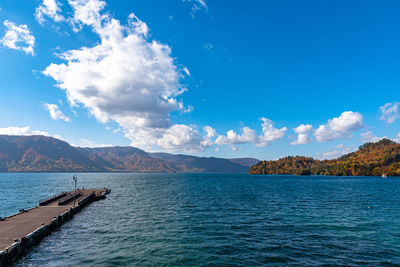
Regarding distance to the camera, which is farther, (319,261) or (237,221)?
(237,221)

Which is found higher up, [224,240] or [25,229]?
[25,229]

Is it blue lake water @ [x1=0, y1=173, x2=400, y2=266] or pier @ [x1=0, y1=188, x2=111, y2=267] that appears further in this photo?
pier @ [x1=0, y1=188, x2=111, y2=267]

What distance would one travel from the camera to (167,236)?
1264 inches

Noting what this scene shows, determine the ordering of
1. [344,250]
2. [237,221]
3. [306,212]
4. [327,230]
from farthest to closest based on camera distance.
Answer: [306,212]
[237,221]
[327,230]
[344,250]

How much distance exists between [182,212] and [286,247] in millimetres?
27485

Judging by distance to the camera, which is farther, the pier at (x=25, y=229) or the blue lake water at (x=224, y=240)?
the pier at (x=25, y=229)

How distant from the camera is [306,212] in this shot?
161ft

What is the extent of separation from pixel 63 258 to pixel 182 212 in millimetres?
28153

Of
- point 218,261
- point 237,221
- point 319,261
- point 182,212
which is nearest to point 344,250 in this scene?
point 319,261

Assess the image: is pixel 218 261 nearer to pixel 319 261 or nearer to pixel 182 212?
pixel 319 261

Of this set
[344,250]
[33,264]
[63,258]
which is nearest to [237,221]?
[344,250]

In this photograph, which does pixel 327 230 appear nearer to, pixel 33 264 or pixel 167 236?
pixel 167 236

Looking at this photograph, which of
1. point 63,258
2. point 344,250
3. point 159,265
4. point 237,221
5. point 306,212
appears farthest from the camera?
point 306,212

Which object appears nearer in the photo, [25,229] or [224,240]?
[224,240]
